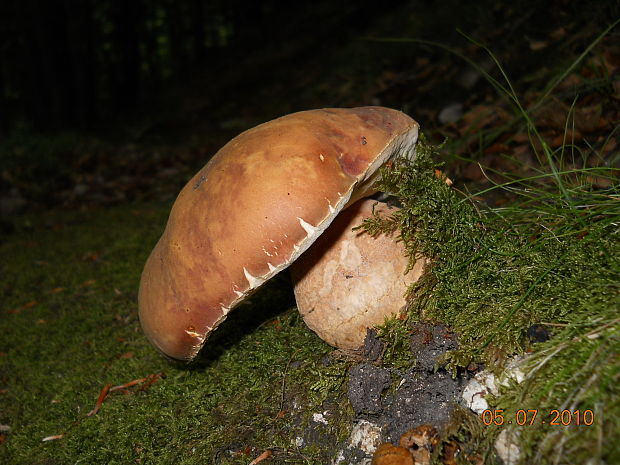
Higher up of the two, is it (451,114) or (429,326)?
(429,326)

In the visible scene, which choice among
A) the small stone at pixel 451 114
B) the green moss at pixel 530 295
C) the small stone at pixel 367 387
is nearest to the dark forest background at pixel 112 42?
the small stone at pixel 451 114

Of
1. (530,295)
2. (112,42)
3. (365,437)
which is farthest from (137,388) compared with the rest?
(112,42)

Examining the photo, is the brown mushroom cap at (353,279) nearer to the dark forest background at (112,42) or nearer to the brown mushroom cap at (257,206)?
the brown mushroom cap at (257,206)

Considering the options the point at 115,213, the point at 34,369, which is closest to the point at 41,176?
the point at 115,213

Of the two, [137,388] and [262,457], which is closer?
[262,457]

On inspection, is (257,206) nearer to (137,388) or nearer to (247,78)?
(137,388)

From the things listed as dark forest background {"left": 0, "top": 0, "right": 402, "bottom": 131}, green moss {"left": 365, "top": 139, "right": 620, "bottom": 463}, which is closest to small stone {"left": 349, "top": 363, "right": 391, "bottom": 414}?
green moss {"left": 365, "top": 139, "right": 620, "bottom": 463}
